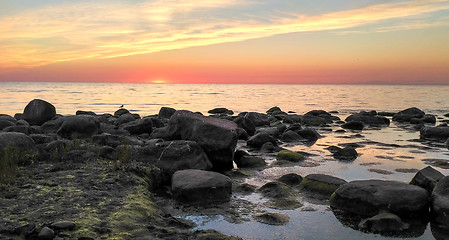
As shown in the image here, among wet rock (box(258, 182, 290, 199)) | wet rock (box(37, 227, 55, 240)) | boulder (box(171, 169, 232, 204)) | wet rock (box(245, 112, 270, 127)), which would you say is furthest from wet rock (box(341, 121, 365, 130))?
wet rock (box(37, 227, 55, 240))

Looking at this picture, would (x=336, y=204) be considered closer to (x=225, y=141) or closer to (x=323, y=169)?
(x=323, y=169)

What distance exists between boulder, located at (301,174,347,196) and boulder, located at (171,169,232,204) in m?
2.14

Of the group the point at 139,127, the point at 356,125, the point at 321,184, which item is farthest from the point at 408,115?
the point at 321,184

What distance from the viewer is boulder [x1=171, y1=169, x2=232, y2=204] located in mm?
7352

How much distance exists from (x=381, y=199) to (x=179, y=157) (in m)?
5.37

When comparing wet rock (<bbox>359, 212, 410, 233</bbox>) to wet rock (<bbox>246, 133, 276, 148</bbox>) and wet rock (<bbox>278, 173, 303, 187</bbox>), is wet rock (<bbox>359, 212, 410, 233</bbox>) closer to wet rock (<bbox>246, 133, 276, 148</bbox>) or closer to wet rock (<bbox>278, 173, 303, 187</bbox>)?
wet rock (<bbox>278, 173, 303, 187</bbox>)

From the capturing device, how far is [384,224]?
20.0 feet

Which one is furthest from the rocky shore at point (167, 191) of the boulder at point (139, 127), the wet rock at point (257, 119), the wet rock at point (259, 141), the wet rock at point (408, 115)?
the wet rock at point (408, 115)

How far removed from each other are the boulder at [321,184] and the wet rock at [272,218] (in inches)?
71.1

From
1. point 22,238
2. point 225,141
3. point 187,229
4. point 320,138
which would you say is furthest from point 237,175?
point 320,138

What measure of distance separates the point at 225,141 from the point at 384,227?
579 centimetres

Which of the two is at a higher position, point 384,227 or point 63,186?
point 63,186

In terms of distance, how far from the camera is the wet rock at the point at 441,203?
247 inches

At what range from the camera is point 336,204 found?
7.27 meters
